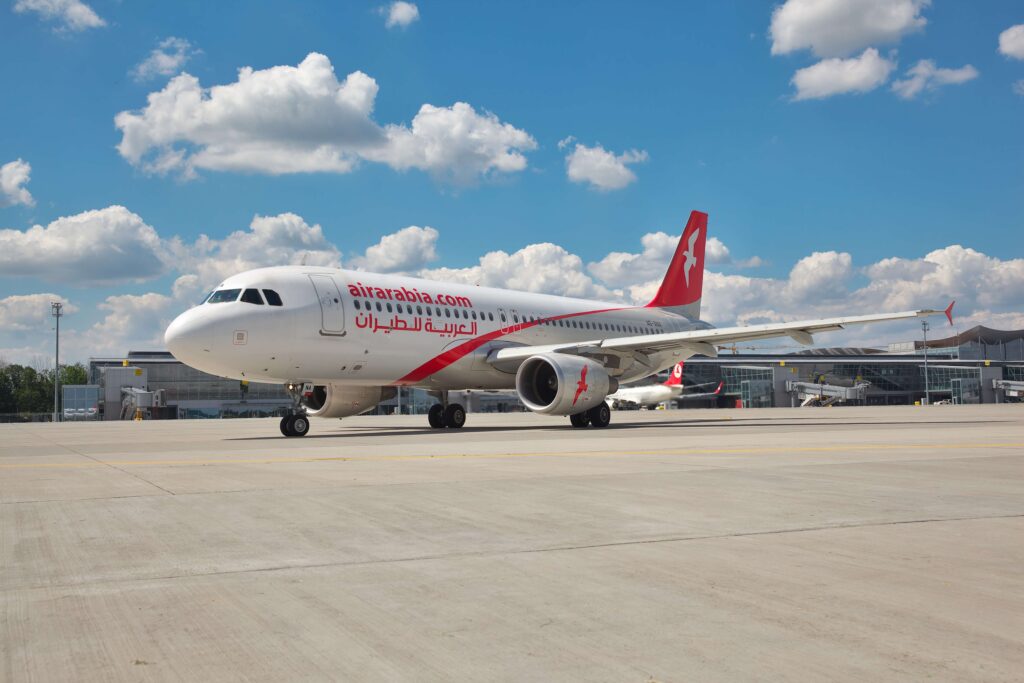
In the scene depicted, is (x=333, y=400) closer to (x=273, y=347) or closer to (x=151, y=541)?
(x=273, y=347)

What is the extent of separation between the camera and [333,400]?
23.0 m

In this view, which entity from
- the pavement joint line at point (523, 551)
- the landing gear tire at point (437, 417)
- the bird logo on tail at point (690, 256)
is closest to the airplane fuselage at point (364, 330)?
the landing gear tire at point (437, 417)

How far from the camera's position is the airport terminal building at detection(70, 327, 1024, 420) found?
75256mm

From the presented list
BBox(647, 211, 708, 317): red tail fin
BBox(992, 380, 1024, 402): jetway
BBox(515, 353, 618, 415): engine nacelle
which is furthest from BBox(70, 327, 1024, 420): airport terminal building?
BBox(515, 353, 618, 415): engine nacelle

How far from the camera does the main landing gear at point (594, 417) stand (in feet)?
77.9

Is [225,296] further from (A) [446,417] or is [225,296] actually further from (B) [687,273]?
(B) [687,273]

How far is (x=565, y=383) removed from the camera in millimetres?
21625

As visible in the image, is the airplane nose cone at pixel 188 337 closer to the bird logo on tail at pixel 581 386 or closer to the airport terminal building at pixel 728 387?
the bird logo on tail at pixel 581 386

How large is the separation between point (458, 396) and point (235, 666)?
3061 inches

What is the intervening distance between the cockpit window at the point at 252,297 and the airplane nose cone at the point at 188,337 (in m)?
1.14

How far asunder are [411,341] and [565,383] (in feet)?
13.3

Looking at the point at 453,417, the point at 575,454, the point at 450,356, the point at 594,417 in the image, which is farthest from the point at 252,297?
the point at 594,417

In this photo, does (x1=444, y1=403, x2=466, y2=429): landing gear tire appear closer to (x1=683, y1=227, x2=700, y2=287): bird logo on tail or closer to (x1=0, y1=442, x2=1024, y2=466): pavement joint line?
(x1=0, y1=442, x2=1024, y2=466): pavement joint line

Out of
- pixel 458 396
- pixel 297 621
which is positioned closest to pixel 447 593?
pixel 297 621
